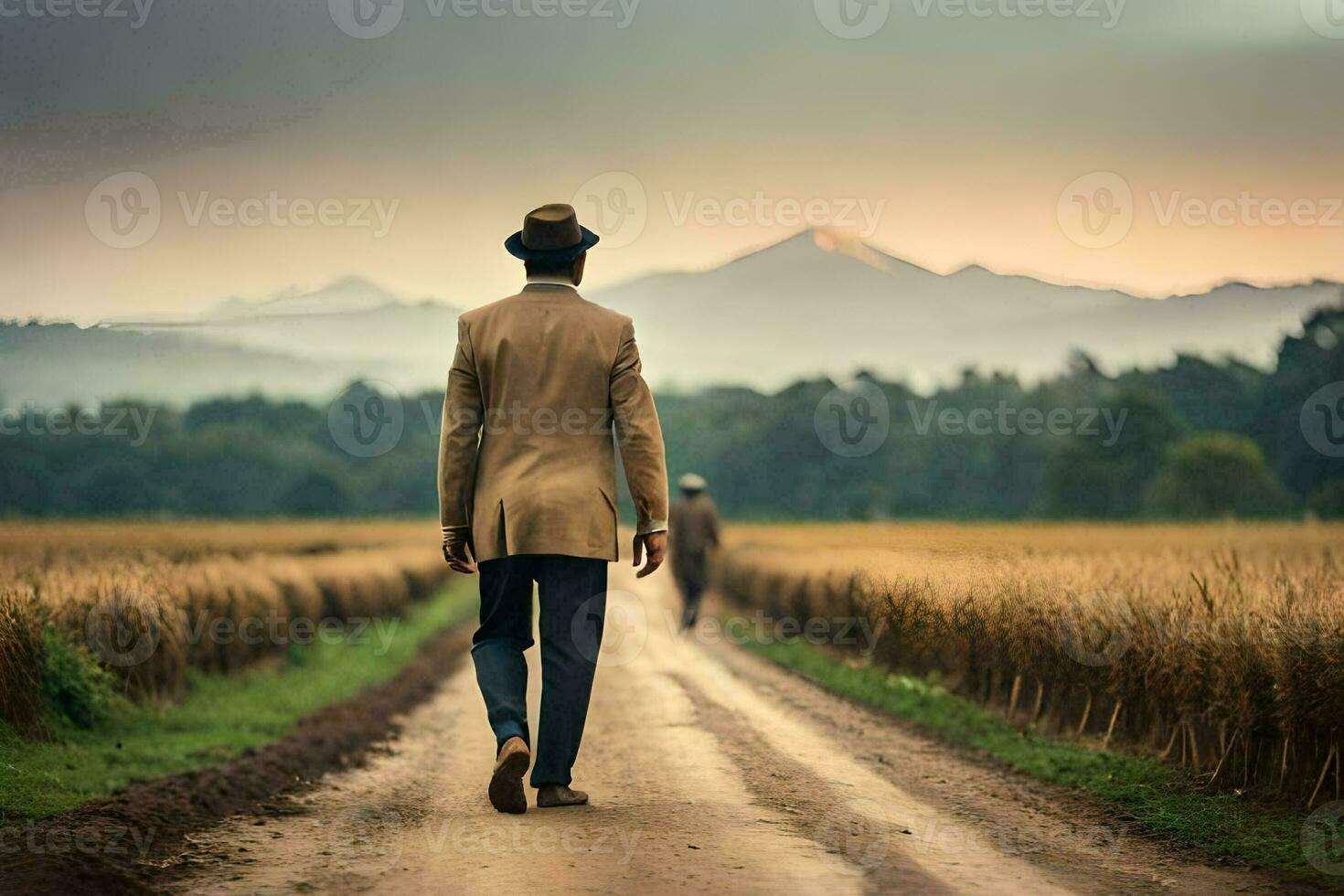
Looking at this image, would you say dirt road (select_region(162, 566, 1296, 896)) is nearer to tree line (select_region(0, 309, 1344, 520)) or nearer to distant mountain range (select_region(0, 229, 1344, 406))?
distant mountain range (select_region(0, 229, 1344, 406))

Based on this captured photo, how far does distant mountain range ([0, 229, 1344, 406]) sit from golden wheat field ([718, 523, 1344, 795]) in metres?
3.21

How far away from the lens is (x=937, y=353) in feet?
247

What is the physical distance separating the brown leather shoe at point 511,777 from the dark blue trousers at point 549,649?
164 mm

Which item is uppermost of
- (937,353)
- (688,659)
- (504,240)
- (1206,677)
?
(937,353)

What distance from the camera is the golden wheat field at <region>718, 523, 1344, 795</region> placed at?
7.41 metres

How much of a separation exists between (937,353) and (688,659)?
2382 inches

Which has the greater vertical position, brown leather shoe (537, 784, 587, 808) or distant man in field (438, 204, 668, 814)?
distant man in field (438, 204, 668, 814)

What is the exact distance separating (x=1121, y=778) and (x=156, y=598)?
30.2 feet

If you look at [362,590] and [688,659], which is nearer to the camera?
[688,659]

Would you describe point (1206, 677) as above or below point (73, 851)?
above

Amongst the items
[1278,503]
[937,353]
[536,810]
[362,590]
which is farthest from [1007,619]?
[937,353]

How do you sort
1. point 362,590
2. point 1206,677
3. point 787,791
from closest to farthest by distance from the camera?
point 787,791 < point 1206,677 < point 362,590

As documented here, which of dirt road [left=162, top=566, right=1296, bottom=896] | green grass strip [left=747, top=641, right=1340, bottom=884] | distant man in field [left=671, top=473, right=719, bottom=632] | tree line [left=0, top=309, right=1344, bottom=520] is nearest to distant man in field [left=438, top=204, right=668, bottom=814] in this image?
dirt road [left=162, top=566, right=1296, bottom=896]

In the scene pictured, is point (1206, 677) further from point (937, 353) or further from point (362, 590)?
point (937, 353)
